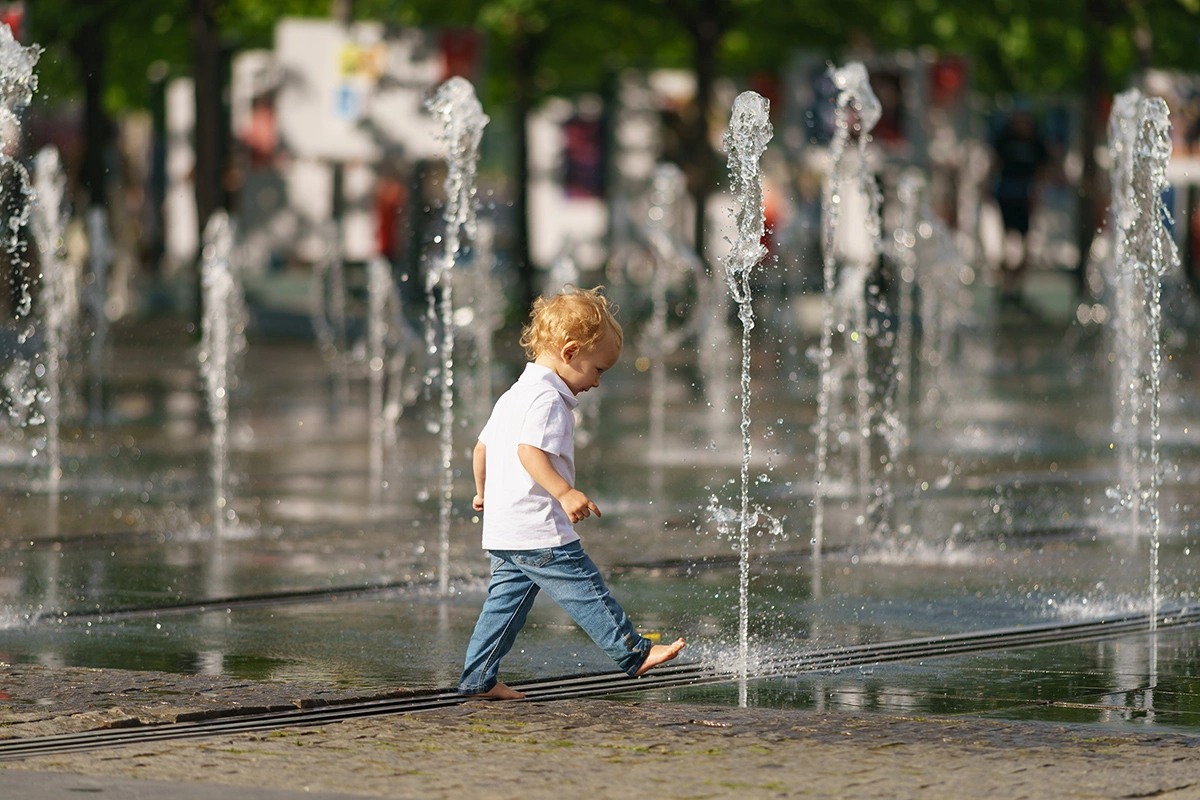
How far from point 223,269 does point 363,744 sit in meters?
12.2

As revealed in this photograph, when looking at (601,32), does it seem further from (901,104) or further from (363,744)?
(363,744)

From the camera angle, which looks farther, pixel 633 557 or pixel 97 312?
pixel 97 312

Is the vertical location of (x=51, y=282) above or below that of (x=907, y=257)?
below

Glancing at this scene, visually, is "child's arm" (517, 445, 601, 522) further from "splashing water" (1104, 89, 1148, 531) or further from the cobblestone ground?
"splashing water" (1104, 89, 1148, 531)

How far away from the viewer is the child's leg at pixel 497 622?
6051 millimetres

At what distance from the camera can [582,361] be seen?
602cm

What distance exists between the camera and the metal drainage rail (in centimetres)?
562

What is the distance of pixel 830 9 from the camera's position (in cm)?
2606

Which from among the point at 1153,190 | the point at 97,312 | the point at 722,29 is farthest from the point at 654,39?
the point at 1153,190

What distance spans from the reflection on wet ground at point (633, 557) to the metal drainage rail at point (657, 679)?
0.46ft

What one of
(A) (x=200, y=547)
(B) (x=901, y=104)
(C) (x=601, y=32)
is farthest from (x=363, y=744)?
(C) (x=601, y=32)

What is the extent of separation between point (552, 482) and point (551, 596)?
39cm

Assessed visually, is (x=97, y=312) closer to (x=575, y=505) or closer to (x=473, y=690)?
(x=473, y=690)

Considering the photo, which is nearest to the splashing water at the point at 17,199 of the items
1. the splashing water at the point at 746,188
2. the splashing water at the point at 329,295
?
the splashing water at the point at 746,188
